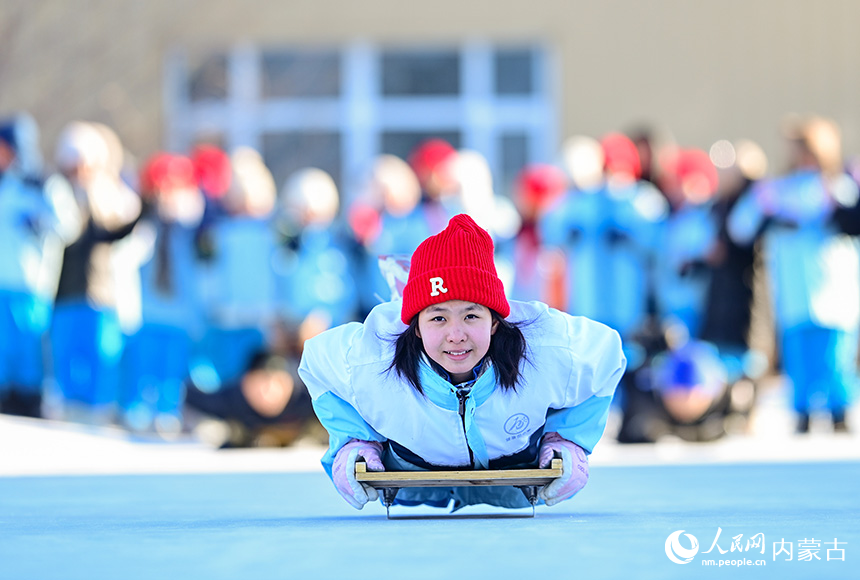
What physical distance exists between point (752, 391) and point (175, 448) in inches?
138

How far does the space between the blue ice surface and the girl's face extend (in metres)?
0.42

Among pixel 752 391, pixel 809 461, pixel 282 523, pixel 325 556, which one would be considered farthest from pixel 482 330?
Answer: pixel 752 391

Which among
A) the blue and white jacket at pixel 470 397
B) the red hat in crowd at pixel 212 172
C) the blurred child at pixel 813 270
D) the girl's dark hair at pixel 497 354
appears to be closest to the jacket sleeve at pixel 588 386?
the blue and white jacket at pixel 470 397

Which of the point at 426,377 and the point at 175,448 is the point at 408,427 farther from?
the point at 175,448

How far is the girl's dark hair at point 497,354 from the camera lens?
12.9 ft

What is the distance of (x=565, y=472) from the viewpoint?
3908 millimetres

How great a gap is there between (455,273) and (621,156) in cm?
596

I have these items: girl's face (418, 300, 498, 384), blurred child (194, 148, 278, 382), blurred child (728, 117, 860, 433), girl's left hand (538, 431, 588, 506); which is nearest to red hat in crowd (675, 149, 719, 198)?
Answer: blurred child (728, 117, 860, 433)

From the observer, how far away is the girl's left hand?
3912 millimetres

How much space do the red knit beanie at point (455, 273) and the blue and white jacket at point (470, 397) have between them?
6.0 inches

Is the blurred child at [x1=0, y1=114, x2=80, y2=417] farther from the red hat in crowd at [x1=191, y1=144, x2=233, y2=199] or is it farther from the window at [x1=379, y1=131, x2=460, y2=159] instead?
the window at [x1=379, y1=131, x2=460, y2=159]

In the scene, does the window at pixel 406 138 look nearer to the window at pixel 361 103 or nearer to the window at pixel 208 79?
the window at pixel 361 103

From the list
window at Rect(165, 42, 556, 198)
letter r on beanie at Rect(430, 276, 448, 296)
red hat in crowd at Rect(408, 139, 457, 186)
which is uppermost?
window at Rect(165, 42, 556, 198)

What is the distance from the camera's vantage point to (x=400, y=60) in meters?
16.0
